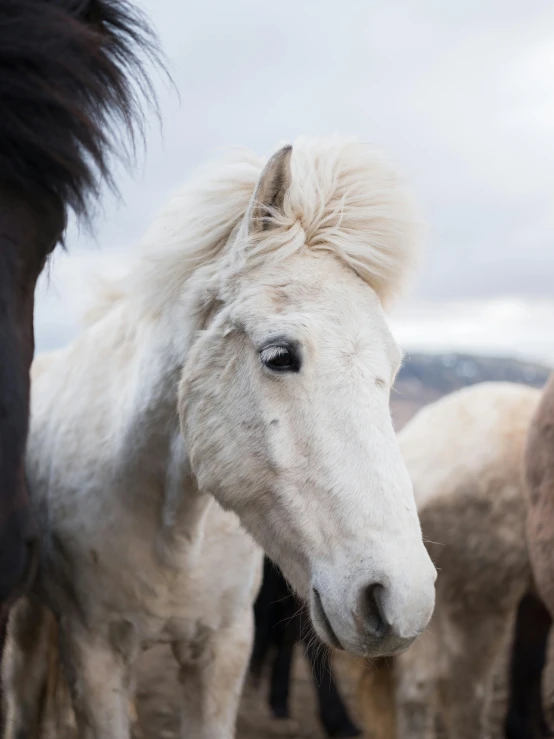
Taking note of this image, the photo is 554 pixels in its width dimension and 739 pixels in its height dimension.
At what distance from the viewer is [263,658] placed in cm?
490

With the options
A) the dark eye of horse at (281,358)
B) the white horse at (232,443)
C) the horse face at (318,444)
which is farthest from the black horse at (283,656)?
the dark eye of horse at (281,358)

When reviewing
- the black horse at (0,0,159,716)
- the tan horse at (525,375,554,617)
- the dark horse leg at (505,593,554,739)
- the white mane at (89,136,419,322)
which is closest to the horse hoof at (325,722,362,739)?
the dark horse leg at (505,593,554,739)

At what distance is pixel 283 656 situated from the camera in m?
4.84

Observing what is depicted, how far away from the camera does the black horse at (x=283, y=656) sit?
172 inches

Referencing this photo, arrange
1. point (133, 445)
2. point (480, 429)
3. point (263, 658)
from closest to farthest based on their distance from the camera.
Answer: point (133, 445) → point (480, 429) → point (263, 658)

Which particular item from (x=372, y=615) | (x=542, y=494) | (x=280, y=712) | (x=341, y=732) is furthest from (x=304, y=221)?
(x=280, y=712)

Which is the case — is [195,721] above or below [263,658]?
above

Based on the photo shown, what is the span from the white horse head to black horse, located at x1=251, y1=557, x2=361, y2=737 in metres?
2.34

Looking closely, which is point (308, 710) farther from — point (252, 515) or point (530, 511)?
point (252, 515)

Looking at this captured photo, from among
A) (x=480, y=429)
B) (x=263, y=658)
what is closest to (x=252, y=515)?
(x=480, y=429)

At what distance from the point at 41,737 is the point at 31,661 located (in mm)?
378

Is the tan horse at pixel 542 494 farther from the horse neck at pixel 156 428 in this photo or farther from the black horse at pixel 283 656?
the black horse at pixel 283 656

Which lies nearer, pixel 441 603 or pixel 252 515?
pixel 252 515

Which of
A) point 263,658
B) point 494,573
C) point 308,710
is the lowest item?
point 308,710
